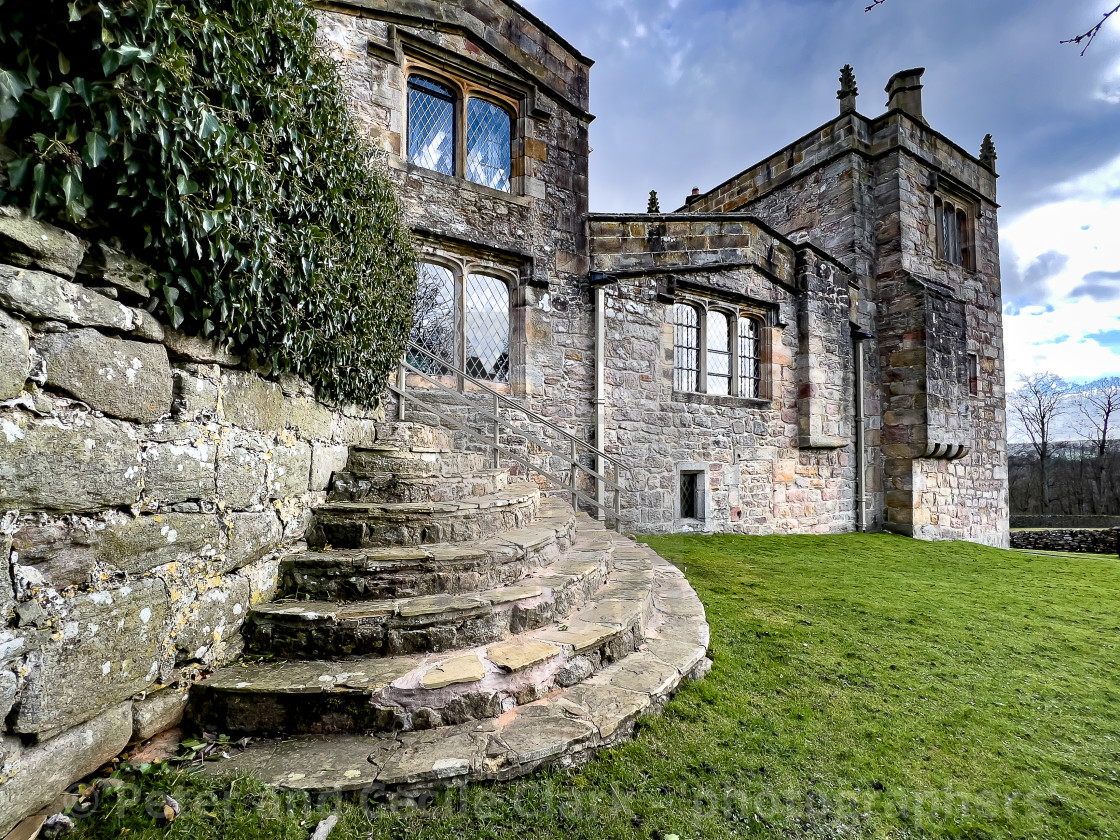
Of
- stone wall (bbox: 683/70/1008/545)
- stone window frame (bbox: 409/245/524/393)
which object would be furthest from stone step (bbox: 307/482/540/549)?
stone wall (bbox: 683/70/1008/545)

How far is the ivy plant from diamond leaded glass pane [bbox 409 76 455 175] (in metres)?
3.73

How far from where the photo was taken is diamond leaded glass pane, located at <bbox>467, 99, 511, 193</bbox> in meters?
7.32

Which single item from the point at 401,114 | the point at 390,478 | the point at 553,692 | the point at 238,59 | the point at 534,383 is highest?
the point at 401,114

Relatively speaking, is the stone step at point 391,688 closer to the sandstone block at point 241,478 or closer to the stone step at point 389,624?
the stone step at point 389,624

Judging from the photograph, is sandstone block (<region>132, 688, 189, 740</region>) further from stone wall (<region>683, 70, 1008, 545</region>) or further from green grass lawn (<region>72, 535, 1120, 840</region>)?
stone wall (<region>683, 70, 1008, 545</region>)

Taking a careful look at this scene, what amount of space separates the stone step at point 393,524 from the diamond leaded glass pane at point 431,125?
219 inches

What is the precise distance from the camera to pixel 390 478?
348cm

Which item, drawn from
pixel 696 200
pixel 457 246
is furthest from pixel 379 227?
pixel 696 200

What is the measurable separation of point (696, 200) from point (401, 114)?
10.1 meters

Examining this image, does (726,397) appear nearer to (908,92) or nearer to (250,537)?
(250,537)

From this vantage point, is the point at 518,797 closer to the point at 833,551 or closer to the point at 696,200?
the point at 833,551

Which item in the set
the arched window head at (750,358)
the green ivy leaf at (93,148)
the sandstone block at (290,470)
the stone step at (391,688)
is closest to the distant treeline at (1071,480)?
the arched window head at (750,358)

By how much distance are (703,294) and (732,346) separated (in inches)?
44.7

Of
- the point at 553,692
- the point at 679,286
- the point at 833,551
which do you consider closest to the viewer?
the point at 553,692
